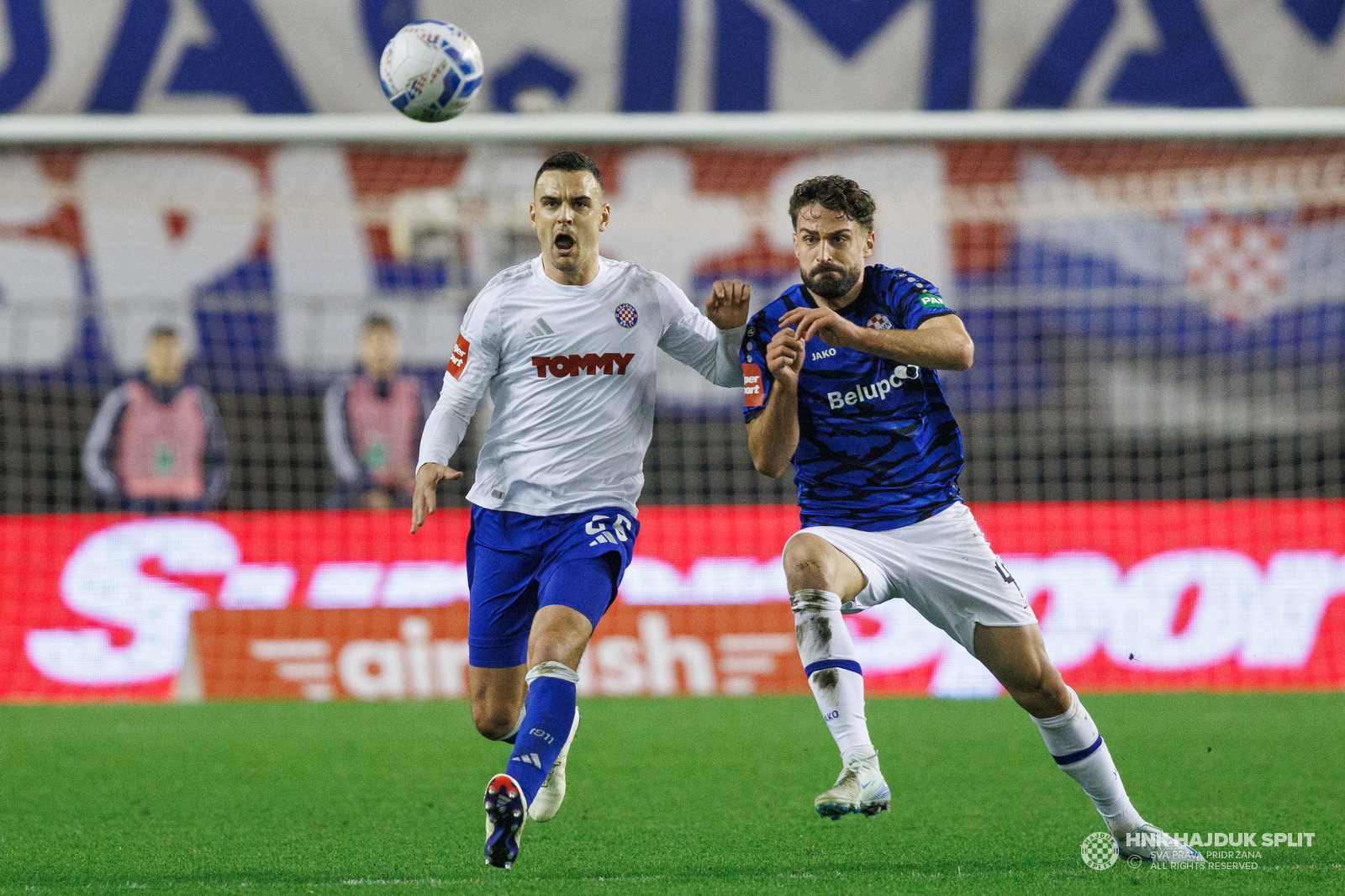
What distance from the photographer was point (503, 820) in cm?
450

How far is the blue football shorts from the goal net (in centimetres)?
474

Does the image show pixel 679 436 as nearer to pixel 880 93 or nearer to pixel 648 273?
pixel 880 93

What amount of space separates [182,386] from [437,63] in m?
6.26

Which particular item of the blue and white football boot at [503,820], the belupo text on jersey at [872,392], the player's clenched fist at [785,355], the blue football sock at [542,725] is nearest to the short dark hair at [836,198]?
the player's clenched fist at [785,355]

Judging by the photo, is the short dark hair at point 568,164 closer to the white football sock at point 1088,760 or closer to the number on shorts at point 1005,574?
the number on shorts at point 1005,574

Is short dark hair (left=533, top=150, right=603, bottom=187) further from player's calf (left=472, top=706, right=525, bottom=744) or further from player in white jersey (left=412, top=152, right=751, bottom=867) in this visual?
player's calf (left=472, top=706, right=525, bottom=744)

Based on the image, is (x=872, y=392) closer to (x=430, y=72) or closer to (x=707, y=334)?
(x=707, y=334)

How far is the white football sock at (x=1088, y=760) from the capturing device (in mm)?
5262

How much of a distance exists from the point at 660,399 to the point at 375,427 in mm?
3430

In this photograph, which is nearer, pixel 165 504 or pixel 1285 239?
pixel 165 504

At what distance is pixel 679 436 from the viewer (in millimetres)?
13969

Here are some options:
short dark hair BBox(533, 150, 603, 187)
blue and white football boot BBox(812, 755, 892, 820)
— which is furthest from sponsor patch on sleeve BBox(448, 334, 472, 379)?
blue and white football boot BBox(812, 755, 892, 820)

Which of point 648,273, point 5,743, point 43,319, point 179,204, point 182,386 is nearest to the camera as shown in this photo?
point 648,273

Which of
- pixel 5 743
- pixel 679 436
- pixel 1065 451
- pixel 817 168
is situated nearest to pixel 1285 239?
pixel 1065 451
